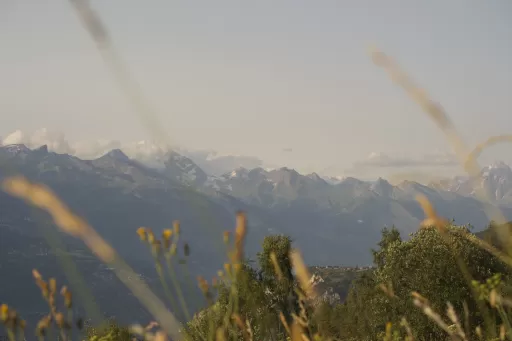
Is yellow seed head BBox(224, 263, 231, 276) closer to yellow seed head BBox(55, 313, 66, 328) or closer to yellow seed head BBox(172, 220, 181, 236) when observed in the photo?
yellow seed head BBox(172, 220, 181, 236)

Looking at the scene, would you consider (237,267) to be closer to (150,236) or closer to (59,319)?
(150,236)

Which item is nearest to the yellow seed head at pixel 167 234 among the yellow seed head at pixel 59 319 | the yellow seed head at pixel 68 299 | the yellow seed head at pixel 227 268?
the yellow seed head at pixel 227 268

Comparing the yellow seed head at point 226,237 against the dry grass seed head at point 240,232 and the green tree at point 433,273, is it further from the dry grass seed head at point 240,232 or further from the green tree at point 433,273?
the green tree at point 433,273

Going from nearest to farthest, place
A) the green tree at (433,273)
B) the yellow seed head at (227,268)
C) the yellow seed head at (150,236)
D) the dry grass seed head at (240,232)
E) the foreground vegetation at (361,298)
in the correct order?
the dry grass seed head at (240,232)
the foreground vegetation at (361,298)
the yellow seed head at (150,236)
the yellow seed head at (227,268)
the green tree at (433,273)

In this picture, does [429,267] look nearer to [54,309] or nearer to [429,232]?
[429,232]

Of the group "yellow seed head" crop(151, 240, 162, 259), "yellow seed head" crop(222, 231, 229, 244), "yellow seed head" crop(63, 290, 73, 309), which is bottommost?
"yellow seed head" crop(222, 231, 229, 244)

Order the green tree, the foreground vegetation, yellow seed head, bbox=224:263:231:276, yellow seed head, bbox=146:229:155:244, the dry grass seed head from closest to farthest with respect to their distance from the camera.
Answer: the dry grass seed head, the foreground vegetation, yellow seed head, bbox=146:229:155:244, yellow seed head, bbox=224:263:231:276, the green tree

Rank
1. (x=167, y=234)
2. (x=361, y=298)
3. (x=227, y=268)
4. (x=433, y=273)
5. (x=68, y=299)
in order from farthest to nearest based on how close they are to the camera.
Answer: (x=361, y=298) < (x=433, y=273) < (x=227, y=268) < (x=167, y=234) < (x=68, y=299)

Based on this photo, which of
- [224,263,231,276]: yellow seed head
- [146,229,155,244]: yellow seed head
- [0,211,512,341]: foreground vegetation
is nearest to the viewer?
[0,211,512,341]: foreground vegetation

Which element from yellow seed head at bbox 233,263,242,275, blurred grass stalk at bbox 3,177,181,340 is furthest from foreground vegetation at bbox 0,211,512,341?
blurred grass stalk at bbox 3,177,181,340

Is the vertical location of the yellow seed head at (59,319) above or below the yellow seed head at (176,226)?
below

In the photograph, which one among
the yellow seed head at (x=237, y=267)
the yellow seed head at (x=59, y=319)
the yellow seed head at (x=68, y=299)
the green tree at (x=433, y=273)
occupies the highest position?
the yellow seed head at (x=68, y=299)

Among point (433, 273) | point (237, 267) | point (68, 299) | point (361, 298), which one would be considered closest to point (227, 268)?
point (237, 267)

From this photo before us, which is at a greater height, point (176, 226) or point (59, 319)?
point (176, 226)
